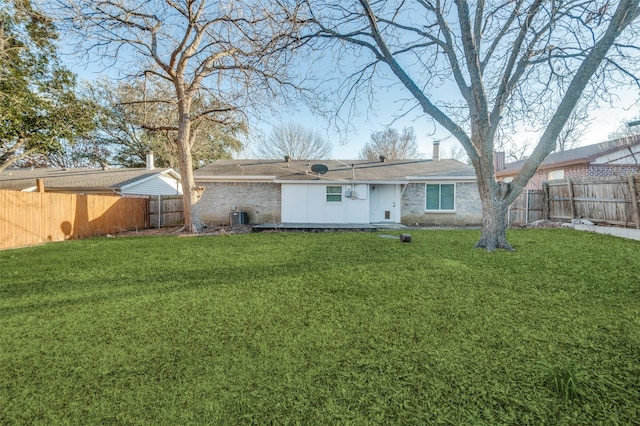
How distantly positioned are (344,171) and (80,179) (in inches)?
656

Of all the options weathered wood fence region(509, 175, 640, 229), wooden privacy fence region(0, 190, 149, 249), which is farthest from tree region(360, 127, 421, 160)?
wooden privacy fence region(0, 190, 149, 249)

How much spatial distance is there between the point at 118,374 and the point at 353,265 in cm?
397

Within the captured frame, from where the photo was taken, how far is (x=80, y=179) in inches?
667

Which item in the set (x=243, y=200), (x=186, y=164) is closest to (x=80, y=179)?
Result: (x=186, y=164)

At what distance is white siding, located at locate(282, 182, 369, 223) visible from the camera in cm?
1266

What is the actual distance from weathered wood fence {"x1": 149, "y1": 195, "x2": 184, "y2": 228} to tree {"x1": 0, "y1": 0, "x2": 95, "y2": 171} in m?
4.83

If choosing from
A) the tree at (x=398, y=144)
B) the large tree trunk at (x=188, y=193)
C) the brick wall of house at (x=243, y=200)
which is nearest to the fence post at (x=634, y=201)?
the brick wall of house at (x=243, y=200)

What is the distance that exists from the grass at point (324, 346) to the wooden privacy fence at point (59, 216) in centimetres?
530

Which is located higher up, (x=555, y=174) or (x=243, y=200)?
(x=555, y=174)

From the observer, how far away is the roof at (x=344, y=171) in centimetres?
1291

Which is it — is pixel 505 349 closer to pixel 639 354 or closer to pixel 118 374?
pixel 639 354

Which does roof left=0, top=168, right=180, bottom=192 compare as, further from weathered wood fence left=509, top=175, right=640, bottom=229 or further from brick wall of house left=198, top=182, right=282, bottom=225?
weathered wood fence left=509, top=175, right=640, bottom=229

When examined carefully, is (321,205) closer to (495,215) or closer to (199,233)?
(199,233)

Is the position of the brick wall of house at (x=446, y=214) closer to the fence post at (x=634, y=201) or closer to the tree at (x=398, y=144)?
the fence post at (x=634, y=201)
